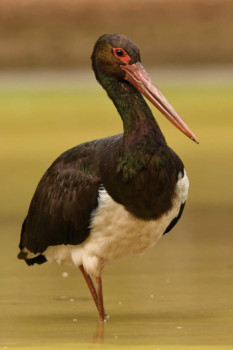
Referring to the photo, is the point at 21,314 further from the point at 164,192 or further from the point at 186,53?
the point at 186,53

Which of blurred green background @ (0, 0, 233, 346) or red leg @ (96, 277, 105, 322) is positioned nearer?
red leg @ (96, 277, 105, 322)

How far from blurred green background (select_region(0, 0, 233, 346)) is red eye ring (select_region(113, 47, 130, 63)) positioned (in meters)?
1.45

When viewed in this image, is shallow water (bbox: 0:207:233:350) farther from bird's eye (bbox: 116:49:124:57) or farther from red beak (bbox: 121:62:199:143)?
bird's eye (bbox: 116:49:124:57)

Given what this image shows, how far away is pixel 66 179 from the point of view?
25.2 ft

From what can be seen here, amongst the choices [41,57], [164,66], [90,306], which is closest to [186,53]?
[164,66]

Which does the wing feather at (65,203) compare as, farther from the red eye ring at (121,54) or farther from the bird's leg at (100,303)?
the red eye ring at (121,54)

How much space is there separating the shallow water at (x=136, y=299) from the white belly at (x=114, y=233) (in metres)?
0.33

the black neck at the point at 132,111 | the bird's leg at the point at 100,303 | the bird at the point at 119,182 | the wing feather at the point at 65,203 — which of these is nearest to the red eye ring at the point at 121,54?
the bird at the point at 119,182

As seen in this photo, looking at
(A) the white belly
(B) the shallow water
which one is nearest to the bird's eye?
(A) the white belly

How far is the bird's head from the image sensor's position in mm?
7387

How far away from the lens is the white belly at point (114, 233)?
733 centimetres

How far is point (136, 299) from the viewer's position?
26.3ft

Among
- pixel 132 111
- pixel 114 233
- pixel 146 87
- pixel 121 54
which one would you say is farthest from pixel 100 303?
pixel 121 54

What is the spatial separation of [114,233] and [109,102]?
53.0ft
